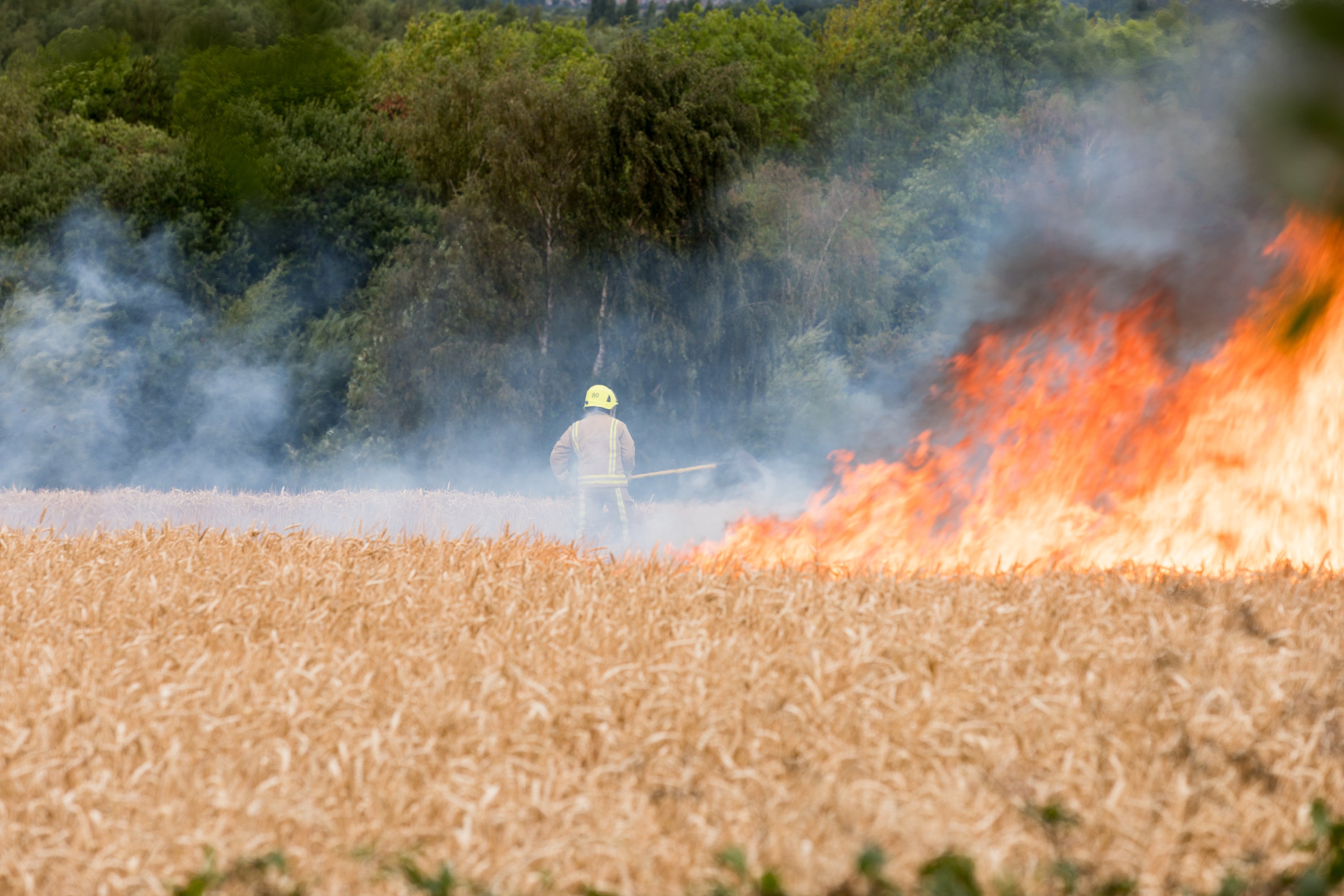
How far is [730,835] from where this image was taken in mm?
4336

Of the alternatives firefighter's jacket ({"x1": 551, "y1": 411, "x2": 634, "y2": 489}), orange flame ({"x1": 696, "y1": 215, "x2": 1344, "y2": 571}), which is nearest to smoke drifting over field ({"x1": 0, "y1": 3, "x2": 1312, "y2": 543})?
firefighter's jacket ({"x1": 551, "y1": 411, "x2": 634, "y2": 489})

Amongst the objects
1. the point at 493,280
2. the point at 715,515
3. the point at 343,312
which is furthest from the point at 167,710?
the point at 343,312

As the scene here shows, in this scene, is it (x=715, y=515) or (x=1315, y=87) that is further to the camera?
(x=715, y=515)

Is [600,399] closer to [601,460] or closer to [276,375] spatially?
[601,460]

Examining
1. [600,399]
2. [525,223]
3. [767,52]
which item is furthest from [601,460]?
[767,52]

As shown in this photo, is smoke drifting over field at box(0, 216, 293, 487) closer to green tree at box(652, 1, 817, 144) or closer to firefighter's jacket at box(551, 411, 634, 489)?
firefighter's jacket at box(551, 411, 634, 489)

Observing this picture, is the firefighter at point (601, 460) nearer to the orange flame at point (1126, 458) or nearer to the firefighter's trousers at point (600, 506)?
the firefighter's trousers at point (600, 506)

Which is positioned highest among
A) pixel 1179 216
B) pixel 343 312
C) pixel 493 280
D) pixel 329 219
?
pixel 329 219

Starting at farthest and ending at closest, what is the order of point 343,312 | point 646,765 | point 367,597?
point 343,312
point 367,597
point 646,765

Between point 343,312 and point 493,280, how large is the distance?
8009 millimetres

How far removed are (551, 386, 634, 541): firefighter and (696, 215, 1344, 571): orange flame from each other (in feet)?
6.05

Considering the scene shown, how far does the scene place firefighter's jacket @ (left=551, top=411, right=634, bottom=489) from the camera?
11781 mm

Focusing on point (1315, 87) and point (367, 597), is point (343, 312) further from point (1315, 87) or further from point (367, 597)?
point (1315, 87)

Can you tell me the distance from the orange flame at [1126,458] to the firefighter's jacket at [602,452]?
1.86 m
